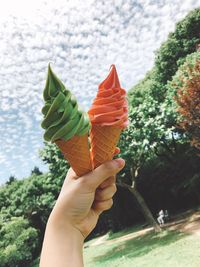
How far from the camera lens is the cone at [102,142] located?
1817 mm

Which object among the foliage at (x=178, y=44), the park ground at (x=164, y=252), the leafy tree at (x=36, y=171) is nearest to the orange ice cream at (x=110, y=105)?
the park ground at (x=164, y=252)

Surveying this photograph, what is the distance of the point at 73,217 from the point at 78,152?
0.37 metres

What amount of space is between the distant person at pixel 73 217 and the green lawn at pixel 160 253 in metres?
7.56

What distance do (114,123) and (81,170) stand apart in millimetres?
324

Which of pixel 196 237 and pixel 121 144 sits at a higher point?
pixel 121 144

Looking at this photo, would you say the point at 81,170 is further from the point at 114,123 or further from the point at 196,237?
the point at 196,237

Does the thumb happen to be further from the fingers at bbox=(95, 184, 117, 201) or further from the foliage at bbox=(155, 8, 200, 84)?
the foliage at bbox=(155, 8, 200, 84)

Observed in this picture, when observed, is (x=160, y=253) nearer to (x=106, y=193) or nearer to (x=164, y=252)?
(x=164, y=252)

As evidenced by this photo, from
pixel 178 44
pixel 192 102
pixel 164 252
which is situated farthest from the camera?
pixel 178 44

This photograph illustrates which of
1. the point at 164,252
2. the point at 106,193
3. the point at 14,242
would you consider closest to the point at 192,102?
the point at 164,252

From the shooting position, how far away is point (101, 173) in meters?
1.82

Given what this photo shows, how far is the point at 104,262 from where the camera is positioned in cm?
1242

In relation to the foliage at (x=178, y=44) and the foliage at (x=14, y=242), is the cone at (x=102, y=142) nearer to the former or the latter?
the foliage at (x=14, y=242)

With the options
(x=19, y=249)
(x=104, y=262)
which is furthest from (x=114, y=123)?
(x=19, y=249)
